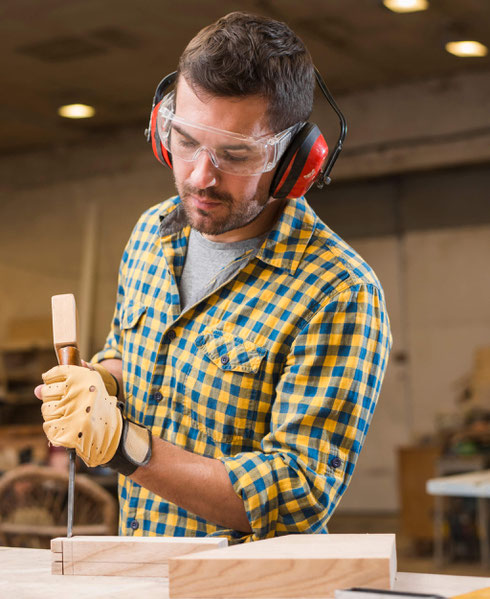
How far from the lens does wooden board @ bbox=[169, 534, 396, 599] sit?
1.23m

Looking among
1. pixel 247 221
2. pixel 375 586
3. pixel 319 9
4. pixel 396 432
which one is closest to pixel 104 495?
pixel 247 221

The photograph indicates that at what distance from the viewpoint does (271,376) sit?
5.89ft

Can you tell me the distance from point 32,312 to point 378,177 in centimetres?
393

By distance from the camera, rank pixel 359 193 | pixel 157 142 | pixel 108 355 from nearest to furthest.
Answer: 1. pixel 157 142
2. pixel 108 355
3. pixel 359 193

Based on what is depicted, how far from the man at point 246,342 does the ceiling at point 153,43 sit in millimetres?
4300

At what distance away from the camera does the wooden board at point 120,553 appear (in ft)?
4.74

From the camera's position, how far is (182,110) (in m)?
1.79

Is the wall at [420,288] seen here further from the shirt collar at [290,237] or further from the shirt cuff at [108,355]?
the shirt collar at [290,237]

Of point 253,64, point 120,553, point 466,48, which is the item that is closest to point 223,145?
point 253,64

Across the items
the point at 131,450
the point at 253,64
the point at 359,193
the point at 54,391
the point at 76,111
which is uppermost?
the point at 76,111

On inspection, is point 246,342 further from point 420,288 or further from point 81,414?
point 420,288

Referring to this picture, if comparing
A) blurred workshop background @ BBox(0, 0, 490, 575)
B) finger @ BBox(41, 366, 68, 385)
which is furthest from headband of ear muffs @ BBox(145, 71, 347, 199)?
blurred workshop background @ BBox(0, 0, 490, 575)

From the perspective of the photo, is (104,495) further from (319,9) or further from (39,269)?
(39,269)

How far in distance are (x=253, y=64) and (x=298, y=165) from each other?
23 cm
